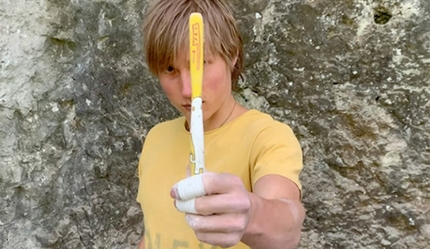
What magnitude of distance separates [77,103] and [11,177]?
9.0 inches

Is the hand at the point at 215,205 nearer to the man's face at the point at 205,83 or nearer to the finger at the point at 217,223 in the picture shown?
the finger at the point at 217,223

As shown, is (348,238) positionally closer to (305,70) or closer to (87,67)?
(305,70)

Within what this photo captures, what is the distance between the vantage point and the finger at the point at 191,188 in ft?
1.69

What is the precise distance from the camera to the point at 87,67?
1.31 metres

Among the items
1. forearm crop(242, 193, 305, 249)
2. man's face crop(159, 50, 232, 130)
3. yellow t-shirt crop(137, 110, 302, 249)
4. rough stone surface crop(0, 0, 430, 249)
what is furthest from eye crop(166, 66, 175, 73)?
rough stone surface crop(0, 0, 430, 249)

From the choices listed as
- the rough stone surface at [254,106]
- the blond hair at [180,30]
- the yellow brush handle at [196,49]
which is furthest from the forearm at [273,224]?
the rough stone surface at [254,106]

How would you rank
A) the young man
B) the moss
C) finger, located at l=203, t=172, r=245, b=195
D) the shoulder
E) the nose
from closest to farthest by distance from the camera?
finger, located at l=203, t=172, r=245, b=195, the young man, the nose, the shoulder, the moss

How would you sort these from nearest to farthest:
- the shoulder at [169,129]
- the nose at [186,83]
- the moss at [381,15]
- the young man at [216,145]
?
the young man at [216,145] → the nose at [186,83] → the shoulder at [169,129] → the moss at [381,15]

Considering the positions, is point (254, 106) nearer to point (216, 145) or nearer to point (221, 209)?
point (216, 145)

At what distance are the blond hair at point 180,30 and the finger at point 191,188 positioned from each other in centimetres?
30

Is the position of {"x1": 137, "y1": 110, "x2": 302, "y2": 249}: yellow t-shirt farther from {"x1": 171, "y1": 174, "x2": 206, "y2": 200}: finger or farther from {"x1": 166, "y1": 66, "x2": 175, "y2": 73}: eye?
{"x1": 171, "y1": 174, "x2": 206, "y2": 200}: finger

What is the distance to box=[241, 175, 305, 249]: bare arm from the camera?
583 millimetres

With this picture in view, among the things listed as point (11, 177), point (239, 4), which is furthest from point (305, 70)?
point (11, 177)

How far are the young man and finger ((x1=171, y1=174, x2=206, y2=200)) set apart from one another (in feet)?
0.25
